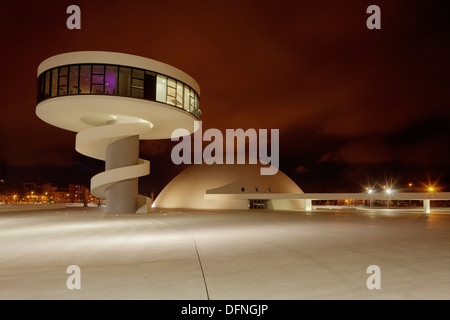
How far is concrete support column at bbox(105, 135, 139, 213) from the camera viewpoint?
90.6ft

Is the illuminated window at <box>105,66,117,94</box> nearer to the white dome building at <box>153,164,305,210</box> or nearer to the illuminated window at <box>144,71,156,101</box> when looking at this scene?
the illuminated window at <box>144,71,156,101</box>

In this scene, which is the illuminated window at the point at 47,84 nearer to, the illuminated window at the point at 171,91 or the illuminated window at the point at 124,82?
the illuminated window at the point at 124,82

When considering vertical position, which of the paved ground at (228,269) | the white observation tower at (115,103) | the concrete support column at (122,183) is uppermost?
the white observation tower at (115,103)

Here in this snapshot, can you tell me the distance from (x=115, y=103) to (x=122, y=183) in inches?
274

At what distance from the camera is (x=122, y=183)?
28031 millimetres

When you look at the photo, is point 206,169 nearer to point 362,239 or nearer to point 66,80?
point 66,80

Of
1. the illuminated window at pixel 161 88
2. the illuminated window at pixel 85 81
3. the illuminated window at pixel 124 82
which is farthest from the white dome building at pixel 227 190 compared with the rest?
the illuminated window at pixel 85 81

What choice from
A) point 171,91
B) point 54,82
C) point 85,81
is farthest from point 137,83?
point 54,82

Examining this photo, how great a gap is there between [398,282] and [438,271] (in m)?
1.38

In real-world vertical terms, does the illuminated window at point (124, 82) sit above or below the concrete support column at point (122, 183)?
above

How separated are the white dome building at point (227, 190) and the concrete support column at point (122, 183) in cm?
A: 1691

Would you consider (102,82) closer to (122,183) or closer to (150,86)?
(150,86)

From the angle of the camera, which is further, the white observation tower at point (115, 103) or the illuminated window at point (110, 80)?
the illuminated window at point (110, 80)

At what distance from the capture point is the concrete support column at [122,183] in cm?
2762
